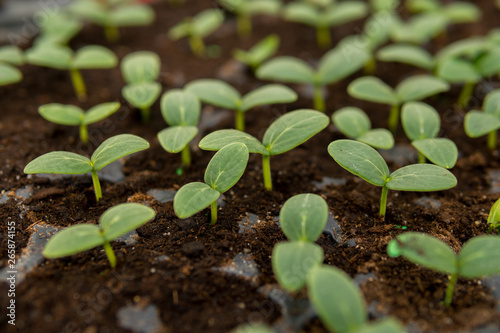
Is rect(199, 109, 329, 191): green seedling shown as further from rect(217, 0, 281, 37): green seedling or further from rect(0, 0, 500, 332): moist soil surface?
→ rect(217, 0, 281, 37): green seedling

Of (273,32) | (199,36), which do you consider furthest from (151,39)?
(273,32)

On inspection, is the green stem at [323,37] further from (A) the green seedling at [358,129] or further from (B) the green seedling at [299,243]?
(B) the green seedling at [299,243]

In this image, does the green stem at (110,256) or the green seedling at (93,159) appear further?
the green seedling at (93,159)

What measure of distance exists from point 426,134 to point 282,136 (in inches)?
25.7

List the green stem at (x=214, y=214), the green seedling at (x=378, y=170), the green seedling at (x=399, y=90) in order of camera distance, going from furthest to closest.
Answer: the green seedling at (x=399, y=90)
the green stem at (x=214, y=214)
the green seedling at (x=378, y=170)

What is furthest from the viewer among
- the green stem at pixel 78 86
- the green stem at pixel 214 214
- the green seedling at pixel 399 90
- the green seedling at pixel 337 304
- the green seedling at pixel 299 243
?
the green stem at pixel 78 86

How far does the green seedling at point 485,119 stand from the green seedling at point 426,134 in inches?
4.9

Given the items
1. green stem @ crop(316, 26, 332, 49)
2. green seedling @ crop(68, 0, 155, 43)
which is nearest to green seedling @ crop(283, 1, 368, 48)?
green stem @ crop(316, 26, 332, 49)

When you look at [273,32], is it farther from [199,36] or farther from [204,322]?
[204,322]

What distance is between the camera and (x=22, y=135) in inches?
80.4

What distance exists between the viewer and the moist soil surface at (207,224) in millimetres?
1262

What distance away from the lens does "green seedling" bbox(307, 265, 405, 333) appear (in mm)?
1037

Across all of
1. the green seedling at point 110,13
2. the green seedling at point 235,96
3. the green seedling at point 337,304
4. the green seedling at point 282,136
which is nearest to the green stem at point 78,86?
the green seedling at point 110,13

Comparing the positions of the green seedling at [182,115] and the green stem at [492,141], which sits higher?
the green seedling at [182,115]
